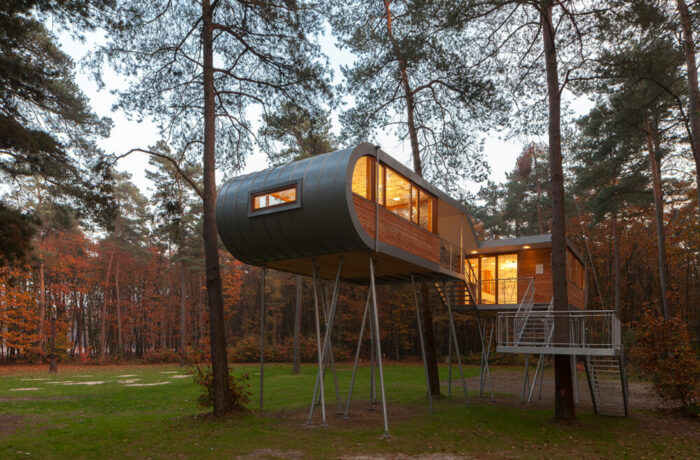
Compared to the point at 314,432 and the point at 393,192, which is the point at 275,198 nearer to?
the point at 393,192

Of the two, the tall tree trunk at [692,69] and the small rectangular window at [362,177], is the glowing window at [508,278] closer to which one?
the tall tree trunk at [692,69]

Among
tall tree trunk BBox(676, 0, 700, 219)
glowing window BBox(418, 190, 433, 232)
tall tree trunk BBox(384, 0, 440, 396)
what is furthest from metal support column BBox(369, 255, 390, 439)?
tall tree trunk BBox(676, 0, 700, 219)

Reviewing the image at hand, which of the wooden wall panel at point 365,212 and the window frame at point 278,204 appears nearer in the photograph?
the wooden wall panel at point 365,212

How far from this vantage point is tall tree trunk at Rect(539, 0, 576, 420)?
34.1ft

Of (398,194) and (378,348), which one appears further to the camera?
(398,194)

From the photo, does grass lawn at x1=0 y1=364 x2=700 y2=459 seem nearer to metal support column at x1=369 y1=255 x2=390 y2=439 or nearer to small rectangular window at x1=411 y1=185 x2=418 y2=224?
metal support column at x1=369 y1=255 x2=390 y2=439

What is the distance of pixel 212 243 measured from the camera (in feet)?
35.7

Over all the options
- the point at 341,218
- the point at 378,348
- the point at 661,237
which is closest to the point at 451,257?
the point at 378,348

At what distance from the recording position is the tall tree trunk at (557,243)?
10391 mm

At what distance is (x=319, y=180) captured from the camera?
9414mm

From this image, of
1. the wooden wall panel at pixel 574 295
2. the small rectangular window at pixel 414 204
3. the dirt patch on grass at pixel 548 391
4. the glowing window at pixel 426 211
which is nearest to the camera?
the small rectangular window at pixel 414 204

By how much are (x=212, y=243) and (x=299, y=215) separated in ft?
8.51

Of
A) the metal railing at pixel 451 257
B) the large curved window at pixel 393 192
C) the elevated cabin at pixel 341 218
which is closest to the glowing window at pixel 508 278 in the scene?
the metal railing at pixel 451 257

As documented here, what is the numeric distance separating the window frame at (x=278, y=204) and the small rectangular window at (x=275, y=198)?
22 mm
